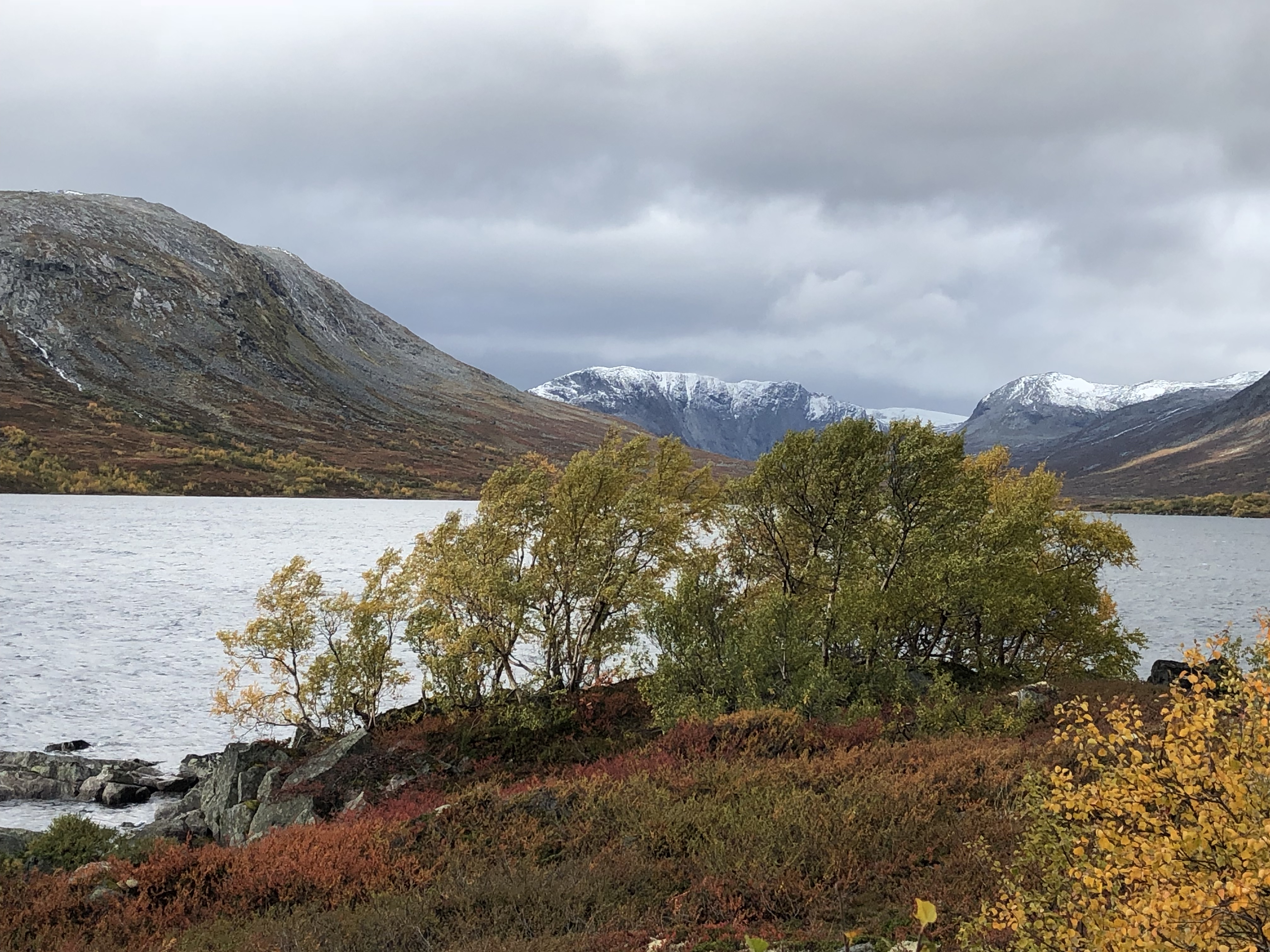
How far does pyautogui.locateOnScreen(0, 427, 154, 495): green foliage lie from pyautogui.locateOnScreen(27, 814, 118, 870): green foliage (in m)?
194

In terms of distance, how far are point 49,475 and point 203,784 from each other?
193 m

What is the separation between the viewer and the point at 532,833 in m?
17.8

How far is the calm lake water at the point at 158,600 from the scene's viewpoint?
42469mm

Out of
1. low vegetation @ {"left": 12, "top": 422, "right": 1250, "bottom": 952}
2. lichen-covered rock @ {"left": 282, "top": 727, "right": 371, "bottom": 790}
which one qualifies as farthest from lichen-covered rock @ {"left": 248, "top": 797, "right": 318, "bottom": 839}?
lichen-covered rock @ {"left": 282, "top": 727, "right": 371, "bottom": 790}

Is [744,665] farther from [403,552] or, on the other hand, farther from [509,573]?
[403,552]

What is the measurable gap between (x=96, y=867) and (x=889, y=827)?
63.0 ft

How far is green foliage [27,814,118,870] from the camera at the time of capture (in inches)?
885

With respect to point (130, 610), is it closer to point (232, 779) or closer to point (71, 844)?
point (232, 779)

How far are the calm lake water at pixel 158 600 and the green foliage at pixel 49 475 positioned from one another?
17448 mm

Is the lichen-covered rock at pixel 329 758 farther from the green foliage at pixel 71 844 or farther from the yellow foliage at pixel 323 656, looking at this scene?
the green foliage at pixel 71 844

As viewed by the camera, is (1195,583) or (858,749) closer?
(858,749)

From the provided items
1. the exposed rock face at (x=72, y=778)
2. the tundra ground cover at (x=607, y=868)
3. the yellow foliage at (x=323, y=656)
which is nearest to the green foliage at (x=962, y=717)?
the tundra ground cover at (x=607, y=868)

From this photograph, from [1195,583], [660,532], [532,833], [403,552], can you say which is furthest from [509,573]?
[1195,583]

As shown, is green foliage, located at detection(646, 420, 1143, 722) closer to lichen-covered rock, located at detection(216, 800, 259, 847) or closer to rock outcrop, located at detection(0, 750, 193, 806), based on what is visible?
lichen-covered rock, located at detection(216, 800, 259, 847)
